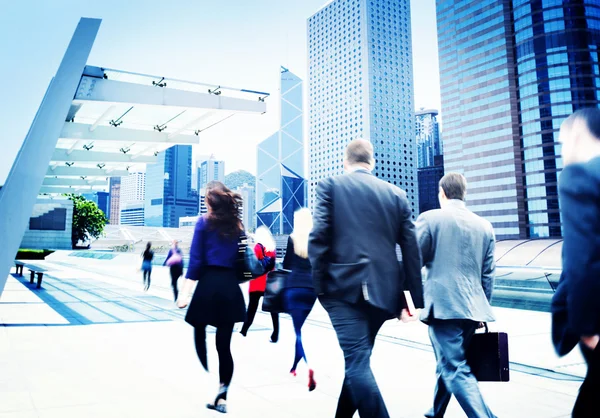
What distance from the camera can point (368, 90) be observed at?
173 meters

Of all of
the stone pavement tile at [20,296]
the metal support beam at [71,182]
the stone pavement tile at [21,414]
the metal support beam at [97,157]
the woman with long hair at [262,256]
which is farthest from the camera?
the metal support beam at [71,182]

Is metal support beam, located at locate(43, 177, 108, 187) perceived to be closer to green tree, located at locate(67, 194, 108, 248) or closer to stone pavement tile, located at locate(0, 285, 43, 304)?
stone pavement tile, located at locate(0, 285, 43, 304)

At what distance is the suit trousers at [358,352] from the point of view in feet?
8.31

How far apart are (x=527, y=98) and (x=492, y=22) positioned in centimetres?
2238

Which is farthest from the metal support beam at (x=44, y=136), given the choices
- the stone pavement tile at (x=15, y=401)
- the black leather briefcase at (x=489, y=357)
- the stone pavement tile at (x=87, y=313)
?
the black leather briefcase at (x=489, y=357)

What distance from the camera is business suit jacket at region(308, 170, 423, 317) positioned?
268 centimetres

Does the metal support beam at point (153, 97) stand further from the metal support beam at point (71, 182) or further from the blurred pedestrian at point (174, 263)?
the metal support beam at point (71, 182)

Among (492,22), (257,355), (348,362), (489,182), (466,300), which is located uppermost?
(492,22)

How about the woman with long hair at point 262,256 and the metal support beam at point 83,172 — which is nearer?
the woman with long hair at point 262,256

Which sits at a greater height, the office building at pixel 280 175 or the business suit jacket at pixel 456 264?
the office building at pixel 280 175

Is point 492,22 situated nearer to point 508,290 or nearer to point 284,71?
point 284,71

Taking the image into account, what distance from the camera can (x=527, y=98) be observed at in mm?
102125

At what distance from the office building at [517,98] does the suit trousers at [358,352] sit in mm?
106022

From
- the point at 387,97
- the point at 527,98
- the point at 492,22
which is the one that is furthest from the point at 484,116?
the point at 387,97
